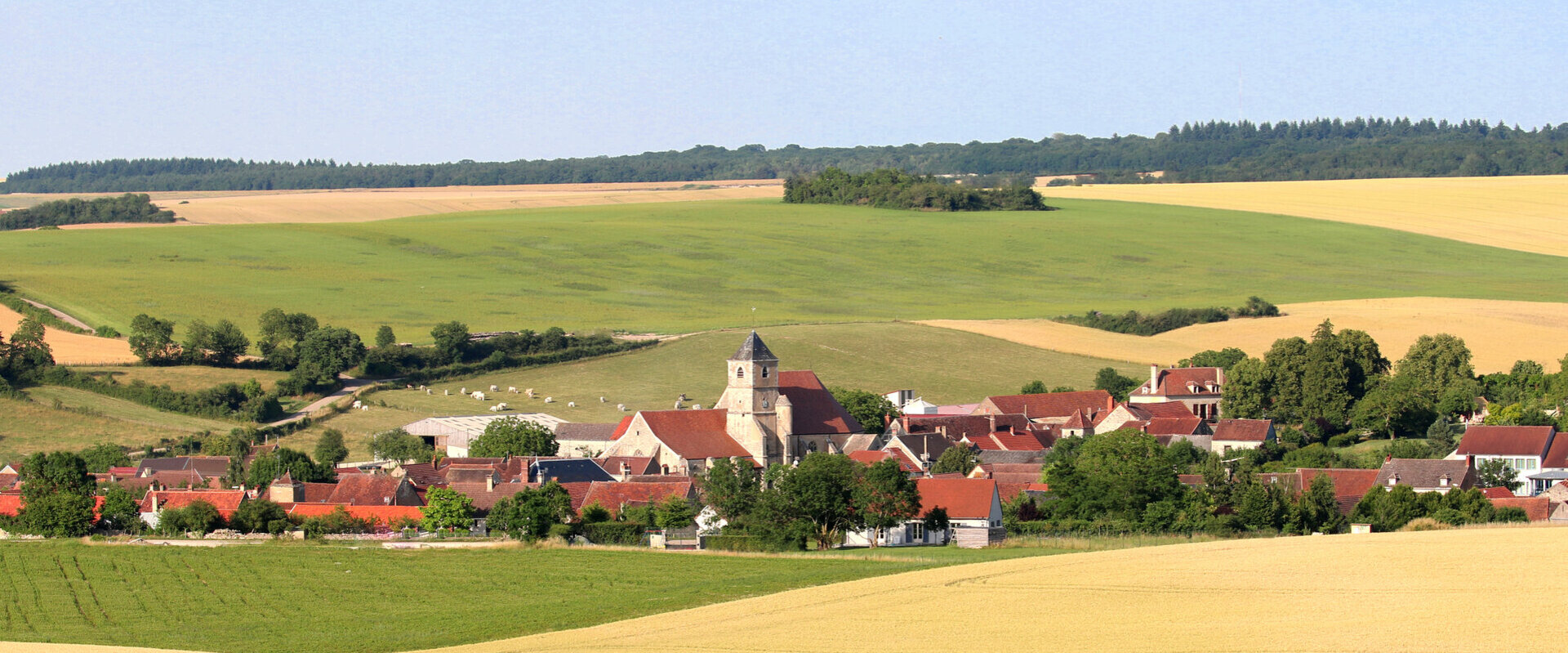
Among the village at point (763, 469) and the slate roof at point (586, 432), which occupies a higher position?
the village at point (763, 469)

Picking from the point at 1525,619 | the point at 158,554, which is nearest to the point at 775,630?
the point at 1525,619

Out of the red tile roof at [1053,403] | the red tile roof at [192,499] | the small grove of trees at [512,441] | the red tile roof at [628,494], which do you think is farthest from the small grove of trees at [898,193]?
the red tile roof at [192,499]

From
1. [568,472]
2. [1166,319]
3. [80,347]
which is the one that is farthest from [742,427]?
[1166,319]

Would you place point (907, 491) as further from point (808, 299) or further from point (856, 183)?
point (856, 183)

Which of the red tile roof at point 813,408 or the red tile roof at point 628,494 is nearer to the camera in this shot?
the red tile roof at point 628,494

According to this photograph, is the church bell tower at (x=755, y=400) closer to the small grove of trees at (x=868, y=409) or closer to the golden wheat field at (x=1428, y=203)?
the small grove of trees at (x=868, y=409)

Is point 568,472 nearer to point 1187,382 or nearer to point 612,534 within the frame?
point 612,534
